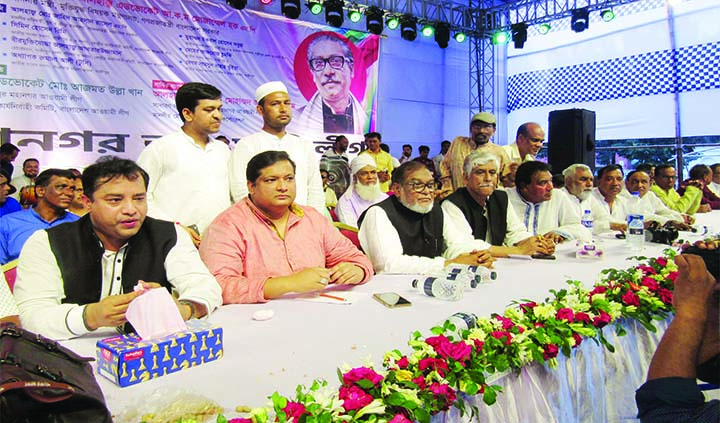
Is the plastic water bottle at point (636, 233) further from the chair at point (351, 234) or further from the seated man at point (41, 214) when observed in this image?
the seated man at point (41, 214)

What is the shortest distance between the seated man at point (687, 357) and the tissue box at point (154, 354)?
1.01 meters

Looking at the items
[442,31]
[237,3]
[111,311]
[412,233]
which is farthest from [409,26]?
[111,311]

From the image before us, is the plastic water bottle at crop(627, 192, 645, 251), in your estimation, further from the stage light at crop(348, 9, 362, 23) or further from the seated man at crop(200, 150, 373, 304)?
the stage light at crop(348, 9, 362, 23)

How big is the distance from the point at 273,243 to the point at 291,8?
5.89 metres

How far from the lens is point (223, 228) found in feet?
6.55

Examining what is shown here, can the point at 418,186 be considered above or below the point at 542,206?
above

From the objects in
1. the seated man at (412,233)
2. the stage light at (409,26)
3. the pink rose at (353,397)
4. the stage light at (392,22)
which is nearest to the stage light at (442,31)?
the stage light at (409,26)

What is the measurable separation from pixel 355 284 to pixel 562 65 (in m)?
8.97

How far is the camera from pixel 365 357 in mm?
1244

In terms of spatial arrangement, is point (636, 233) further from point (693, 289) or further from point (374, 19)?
point (374, 19)

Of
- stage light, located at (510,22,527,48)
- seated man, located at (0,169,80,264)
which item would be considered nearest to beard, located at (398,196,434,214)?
seated man, located at (0,169,80,264)

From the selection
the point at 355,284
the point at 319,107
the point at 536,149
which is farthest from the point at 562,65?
the point at 355,284

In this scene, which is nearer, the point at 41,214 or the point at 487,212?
the point at 41,214

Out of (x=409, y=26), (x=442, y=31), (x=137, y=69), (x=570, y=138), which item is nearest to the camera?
(x=570, y=138)
